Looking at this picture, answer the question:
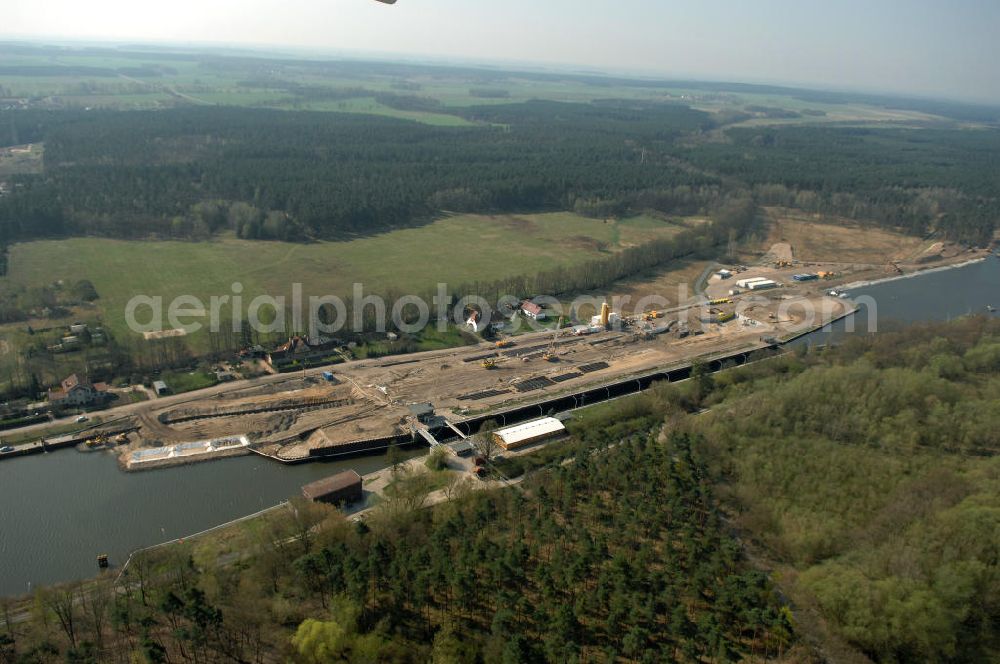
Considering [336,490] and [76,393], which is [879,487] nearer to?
[336,490]

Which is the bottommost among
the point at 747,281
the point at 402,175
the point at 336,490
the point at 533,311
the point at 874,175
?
the point at 336,490

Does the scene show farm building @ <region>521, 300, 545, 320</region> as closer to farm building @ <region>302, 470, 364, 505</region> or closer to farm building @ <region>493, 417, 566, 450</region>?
farm building @ <region>493, 417, 566, 450</region>

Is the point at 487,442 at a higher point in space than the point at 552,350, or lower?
lower

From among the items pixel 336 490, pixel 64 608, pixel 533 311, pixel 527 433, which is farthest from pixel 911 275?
pixel 64 608

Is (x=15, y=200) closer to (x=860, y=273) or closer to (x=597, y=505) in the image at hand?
(x=597, y=505)

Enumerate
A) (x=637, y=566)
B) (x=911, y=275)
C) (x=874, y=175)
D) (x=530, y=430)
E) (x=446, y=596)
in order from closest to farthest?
(x=446, y=596) → (x=637, y=566) → (x=530, y=430) → (x=911, y=275) → (x=874, y=175)

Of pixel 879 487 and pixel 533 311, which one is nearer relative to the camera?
pixel 879 487

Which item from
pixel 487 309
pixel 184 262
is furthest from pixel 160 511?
pixel 184 262

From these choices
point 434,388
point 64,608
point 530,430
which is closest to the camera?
point 64,608

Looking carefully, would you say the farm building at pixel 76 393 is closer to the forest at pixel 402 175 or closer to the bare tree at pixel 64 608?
the bare tree at pixel 64 608
